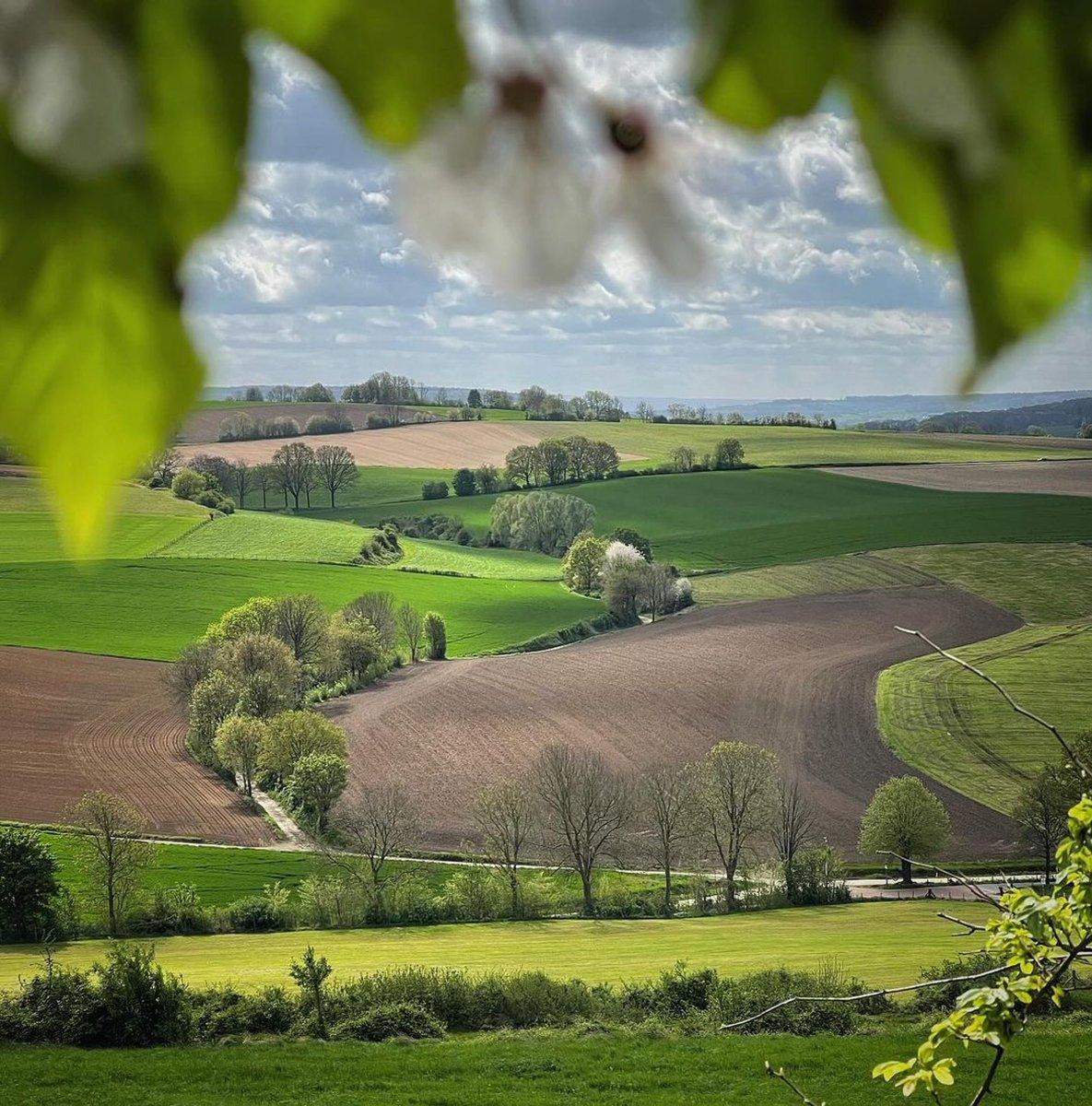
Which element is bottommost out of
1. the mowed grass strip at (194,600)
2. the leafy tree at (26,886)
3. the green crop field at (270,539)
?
the leafy tree at (26,886)

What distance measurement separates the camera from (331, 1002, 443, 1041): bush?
1555 centimetres

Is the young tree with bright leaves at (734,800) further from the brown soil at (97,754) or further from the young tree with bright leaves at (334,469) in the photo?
the young tree with bright leaves at (334,469)

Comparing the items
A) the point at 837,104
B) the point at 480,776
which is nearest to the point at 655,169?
the point at 837,104

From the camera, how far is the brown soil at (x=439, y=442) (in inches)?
982

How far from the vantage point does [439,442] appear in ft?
85.9

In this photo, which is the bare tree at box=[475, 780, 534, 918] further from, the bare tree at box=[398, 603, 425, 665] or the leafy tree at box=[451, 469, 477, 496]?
the leafy tree at box=[451, 469, 477, 496]

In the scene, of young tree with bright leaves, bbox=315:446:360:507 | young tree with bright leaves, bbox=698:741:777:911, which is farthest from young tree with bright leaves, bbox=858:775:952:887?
young tree with bright leaves, bbox=315:446:360:507

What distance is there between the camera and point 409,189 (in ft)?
0.76

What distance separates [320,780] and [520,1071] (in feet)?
23.0

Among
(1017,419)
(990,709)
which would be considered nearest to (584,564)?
(990,709)

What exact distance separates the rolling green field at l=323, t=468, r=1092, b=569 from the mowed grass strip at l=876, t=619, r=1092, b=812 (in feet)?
9.93

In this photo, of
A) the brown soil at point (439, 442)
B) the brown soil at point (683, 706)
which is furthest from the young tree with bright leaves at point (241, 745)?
the brown soil at point (439, 442)

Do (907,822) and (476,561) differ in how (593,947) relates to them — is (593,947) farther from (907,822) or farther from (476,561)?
(476,561)

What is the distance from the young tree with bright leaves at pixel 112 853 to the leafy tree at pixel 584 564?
9.78 m
